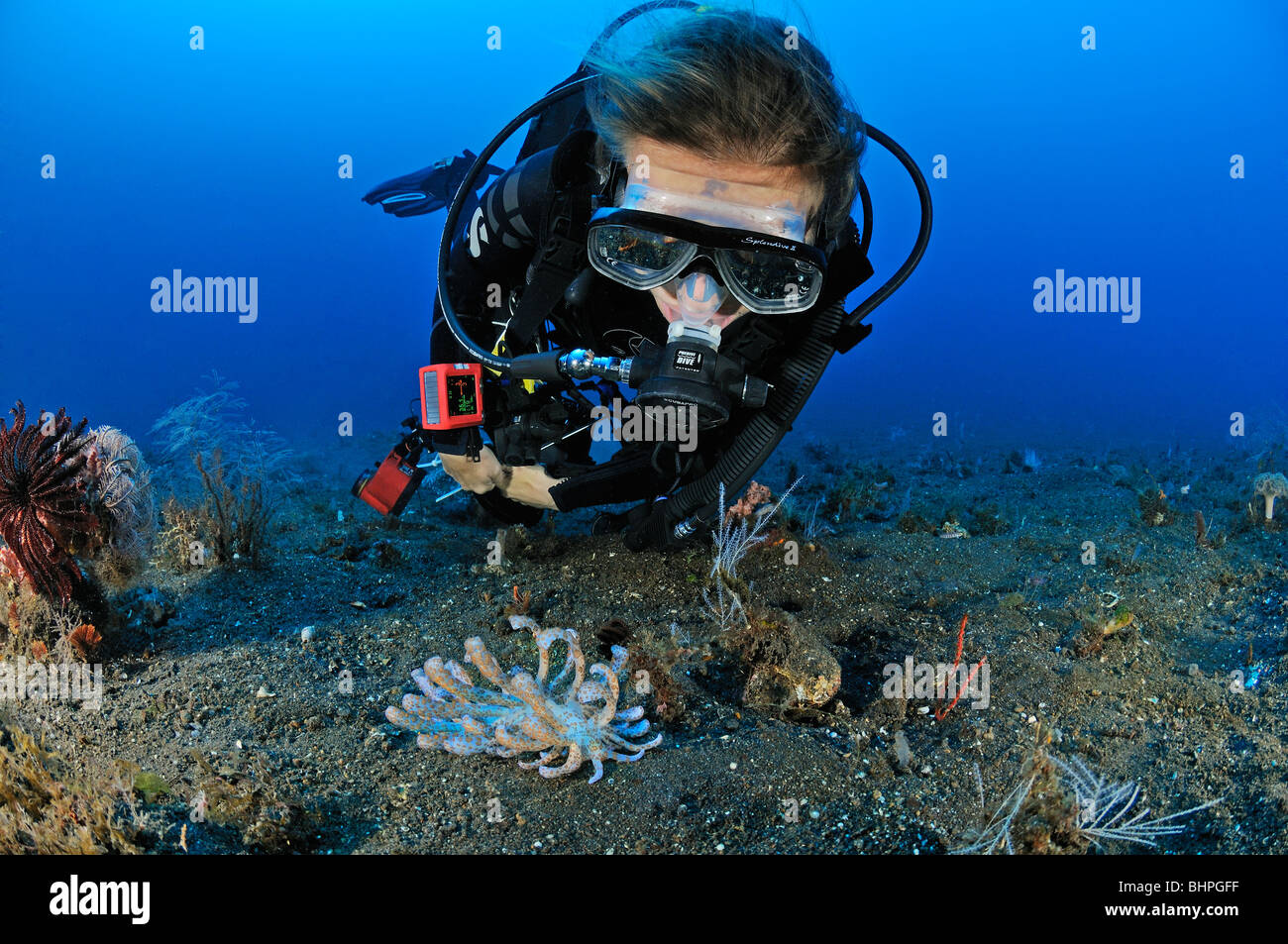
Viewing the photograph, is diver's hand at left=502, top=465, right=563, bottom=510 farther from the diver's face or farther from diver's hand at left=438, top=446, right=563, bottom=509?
the diver's face

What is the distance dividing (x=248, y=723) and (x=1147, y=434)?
63.1ft

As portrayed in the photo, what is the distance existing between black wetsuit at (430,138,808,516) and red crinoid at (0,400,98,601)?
6.55 feet

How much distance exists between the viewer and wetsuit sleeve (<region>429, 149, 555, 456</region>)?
14.4ft

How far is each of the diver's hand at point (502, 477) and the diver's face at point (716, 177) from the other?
7.37 ft

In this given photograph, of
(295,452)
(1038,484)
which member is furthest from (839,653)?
(295,452)

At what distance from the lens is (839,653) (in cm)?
374

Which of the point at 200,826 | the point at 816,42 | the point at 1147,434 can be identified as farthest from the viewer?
the point at 1147,434

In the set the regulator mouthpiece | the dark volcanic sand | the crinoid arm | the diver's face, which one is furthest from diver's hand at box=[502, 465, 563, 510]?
the diver's face

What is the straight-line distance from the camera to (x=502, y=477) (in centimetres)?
534

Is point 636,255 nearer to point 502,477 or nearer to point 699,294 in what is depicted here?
point 699,294

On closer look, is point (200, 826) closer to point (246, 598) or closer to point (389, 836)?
point (389, 836)
